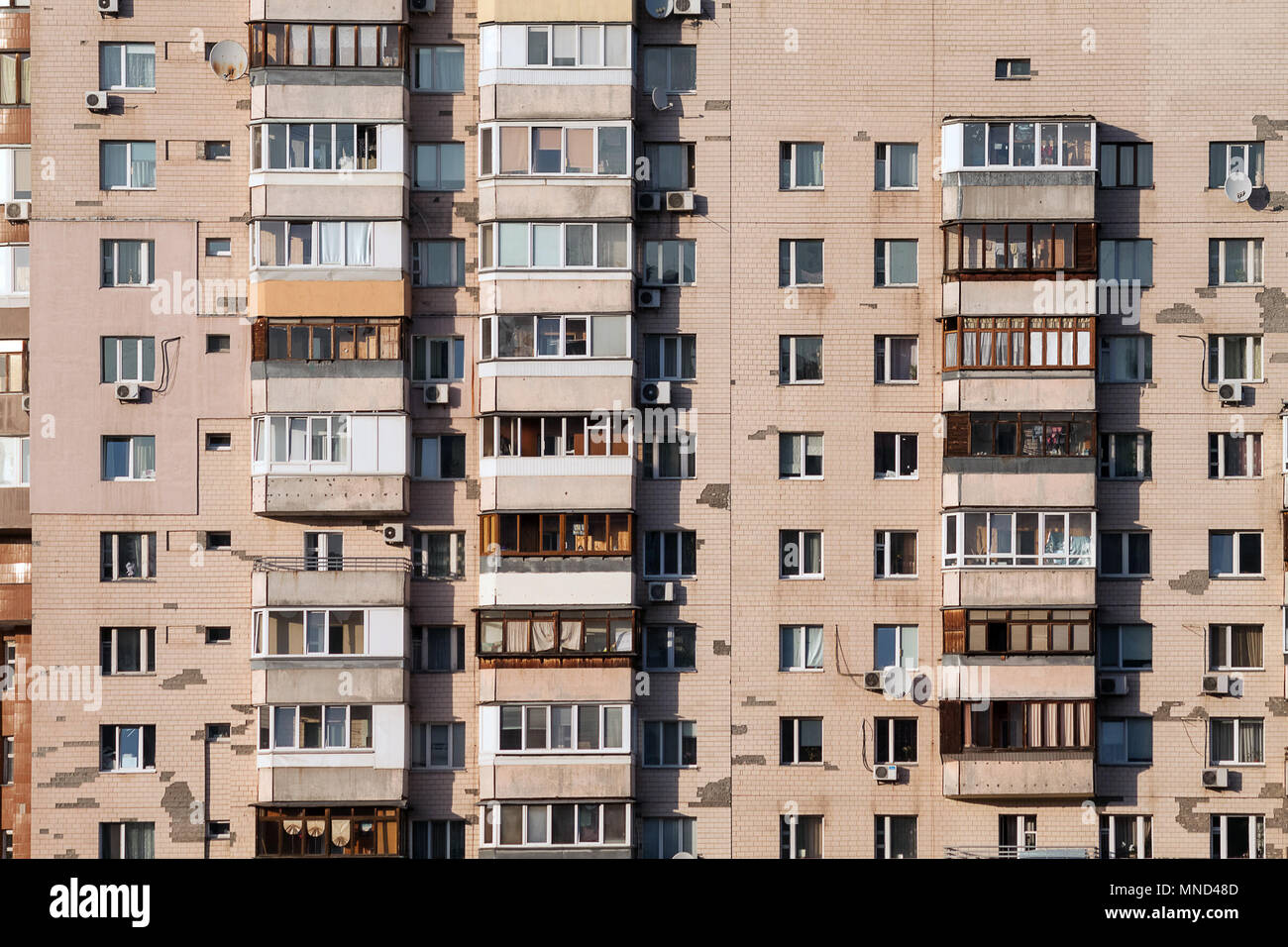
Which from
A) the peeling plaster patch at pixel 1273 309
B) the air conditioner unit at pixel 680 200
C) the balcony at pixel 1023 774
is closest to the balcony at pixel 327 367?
the air conditioner unit at pixel 680 200

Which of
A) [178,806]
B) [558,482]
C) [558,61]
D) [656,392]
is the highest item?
[558,61]

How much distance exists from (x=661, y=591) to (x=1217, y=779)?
1119 centimetres

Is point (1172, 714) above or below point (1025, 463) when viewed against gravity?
below

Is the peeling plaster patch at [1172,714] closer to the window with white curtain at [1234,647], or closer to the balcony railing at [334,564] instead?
the window with white curtain at [1234,647]

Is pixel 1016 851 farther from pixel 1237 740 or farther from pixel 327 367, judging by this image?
pixel 327 367

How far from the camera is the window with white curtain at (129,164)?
3097cm

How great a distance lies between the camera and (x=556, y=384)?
3050 centimetres

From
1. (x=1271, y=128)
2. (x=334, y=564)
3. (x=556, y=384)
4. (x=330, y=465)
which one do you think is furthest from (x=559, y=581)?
(x=1271, y=128)

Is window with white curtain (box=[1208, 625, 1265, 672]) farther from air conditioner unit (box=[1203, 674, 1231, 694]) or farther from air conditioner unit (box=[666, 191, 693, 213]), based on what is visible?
air conditioner unit (box=[666, 191, 693, 213])

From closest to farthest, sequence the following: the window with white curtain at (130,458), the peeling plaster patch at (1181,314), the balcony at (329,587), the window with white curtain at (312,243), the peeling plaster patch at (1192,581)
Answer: the balcony at (329,587), the window with white curtain at (312,243), the window with white curtain at (130,458), the peeling plaster patch at (1192,581), the peeling plaster patch at (1181,314)

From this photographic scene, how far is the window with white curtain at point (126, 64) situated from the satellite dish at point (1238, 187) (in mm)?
20834

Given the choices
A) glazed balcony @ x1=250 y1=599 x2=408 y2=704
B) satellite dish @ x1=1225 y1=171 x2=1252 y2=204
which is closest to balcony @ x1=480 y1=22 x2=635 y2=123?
glazed balcony @ x1=250 y1=599 x2=408 y2=704

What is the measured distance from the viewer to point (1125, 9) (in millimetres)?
31250
